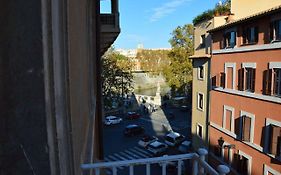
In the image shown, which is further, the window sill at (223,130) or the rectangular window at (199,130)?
the rectangular window at (199,130)

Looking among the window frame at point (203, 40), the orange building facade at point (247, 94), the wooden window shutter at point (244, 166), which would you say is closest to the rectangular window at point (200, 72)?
the window frame at point (203, 40)

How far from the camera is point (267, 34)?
10461 mm

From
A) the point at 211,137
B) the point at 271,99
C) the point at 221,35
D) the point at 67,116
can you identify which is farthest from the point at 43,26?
the point at 211,137

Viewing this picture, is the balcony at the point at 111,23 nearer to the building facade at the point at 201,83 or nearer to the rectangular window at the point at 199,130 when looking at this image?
the building facade at the point at 201,83

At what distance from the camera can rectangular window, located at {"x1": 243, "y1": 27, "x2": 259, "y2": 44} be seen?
37.0 ft

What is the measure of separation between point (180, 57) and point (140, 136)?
772 centimetres

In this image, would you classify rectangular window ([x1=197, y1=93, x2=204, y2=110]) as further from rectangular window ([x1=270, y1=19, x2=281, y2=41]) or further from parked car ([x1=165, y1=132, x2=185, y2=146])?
rectangular window ([x1=270, y1=19, x2=281, y2=41])

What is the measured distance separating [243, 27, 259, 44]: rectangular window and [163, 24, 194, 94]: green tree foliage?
11956 mm

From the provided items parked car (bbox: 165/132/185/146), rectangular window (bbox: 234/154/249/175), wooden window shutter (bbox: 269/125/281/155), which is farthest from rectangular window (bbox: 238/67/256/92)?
parked car (bbox: 165/132/185/146)

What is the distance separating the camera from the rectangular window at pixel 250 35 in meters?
11.3

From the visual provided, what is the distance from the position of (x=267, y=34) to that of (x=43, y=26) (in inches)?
435

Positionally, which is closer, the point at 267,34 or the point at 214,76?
the point at 267,34

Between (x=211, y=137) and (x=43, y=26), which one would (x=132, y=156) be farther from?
(x=43, y=26)

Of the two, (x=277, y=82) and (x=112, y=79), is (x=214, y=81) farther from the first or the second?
(x=112, y=79)
